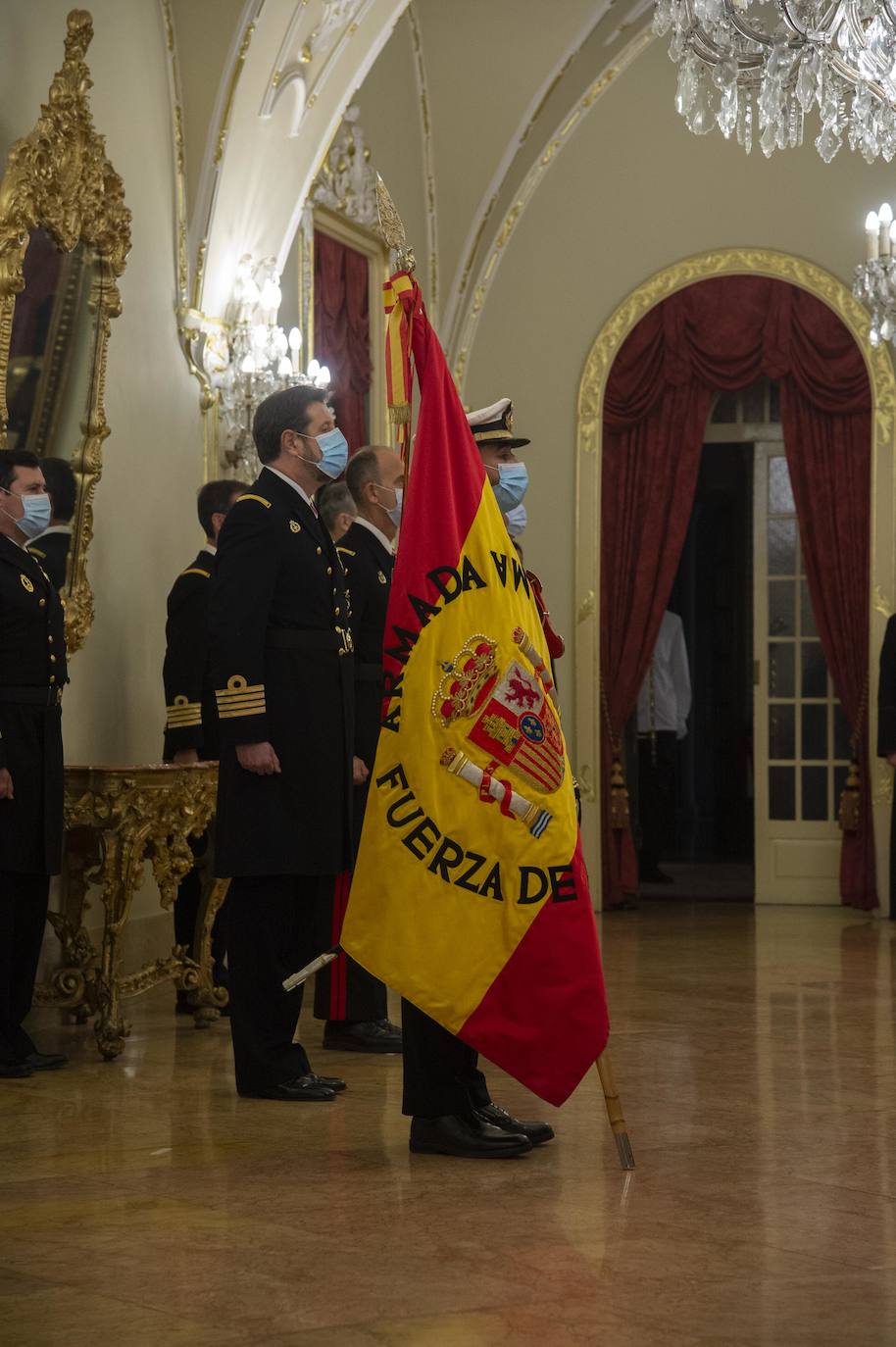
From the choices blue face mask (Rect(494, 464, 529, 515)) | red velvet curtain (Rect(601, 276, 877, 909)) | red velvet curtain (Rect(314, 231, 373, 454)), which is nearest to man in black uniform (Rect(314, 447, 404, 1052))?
blue face mask (Rect(494, 464, 529, 515))

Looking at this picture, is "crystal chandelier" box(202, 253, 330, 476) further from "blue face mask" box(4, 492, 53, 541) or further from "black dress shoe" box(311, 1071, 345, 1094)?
"black dress shoe" box(311, 1071, 345, 1094)

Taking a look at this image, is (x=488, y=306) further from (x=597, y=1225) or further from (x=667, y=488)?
(x=597, y=1225)

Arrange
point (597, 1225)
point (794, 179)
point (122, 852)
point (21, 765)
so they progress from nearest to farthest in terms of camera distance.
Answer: point (597, 1225) < point (21, 765) < point (122, 852) < point (794, 179)

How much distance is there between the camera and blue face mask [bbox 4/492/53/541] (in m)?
4.19

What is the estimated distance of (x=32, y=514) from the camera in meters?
4.20

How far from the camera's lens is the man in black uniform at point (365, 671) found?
439cm

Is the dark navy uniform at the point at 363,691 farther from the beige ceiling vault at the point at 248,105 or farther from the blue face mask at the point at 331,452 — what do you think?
the beige ceiling vault at the point at 248,105

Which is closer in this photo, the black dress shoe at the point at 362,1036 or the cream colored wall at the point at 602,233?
the black dress shoe at the point at 362,1036

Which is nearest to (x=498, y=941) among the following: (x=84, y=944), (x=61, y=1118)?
(x=61, y=1118)

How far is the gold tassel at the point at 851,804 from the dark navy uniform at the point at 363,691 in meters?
4.19

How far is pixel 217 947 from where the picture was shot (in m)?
5.20

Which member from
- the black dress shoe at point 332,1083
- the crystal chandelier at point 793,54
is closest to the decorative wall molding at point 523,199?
the crystal chandelier at point 793,54

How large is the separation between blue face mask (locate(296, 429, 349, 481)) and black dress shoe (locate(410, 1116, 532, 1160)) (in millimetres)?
1486

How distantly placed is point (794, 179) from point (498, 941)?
Result: 20.2 feet
